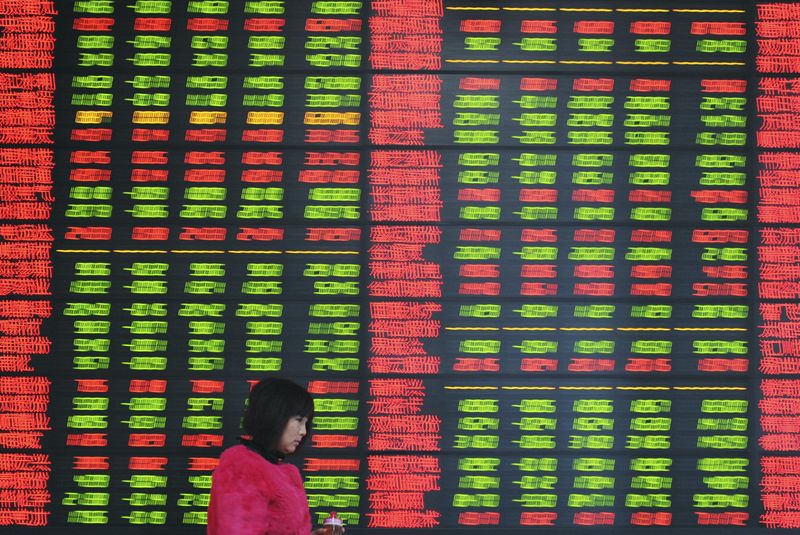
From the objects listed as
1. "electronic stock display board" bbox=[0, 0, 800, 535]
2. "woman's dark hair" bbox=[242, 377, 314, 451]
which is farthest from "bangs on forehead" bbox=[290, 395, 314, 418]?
"electronic stock display board" bbox=[0, 0, 800, 535]

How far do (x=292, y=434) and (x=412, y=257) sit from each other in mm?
1251

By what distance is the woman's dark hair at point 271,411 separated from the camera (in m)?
2.54

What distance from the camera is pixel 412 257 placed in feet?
12.0

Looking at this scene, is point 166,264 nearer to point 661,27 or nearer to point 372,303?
point 372,303

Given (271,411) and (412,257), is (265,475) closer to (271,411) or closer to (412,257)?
(271,411)

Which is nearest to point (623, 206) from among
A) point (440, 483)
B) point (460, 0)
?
point (460, 0)

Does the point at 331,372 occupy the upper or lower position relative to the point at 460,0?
lower

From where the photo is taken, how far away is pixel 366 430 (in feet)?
11.8

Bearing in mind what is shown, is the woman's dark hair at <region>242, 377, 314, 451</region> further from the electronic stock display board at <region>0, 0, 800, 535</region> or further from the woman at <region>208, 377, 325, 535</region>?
the electronic stock display board at <region>0, 0, 800, 535</region>

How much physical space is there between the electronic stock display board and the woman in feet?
3.40

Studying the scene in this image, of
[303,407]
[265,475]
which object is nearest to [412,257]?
[303,407]

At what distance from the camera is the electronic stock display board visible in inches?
142

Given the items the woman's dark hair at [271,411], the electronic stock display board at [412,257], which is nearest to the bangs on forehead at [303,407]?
the woman's dark hair at [271,411]

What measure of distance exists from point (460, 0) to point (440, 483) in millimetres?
1996
